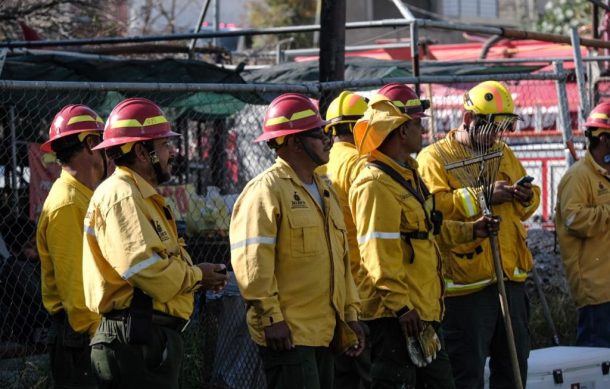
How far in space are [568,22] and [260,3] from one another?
1042 centimetres

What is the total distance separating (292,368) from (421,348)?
3.24 ft

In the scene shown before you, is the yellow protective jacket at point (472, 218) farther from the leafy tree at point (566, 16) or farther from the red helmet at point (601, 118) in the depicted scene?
the leafy tree at point (566, 16)

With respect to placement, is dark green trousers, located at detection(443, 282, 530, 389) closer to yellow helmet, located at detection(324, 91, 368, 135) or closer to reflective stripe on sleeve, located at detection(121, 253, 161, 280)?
yellow helmet, located at detection(324, 91, 368, 135)

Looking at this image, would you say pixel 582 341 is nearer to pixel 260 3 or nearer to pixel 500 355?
pixel 500 355

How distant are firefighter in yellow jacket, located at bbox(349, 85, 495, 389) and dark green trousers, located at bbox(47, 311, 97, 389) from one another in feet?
5.07

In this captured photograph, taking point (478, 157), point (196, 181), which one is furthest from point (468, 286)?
point (196, 181)

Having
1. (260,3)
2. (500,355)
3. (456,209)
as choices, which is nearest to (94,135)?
(456,209)

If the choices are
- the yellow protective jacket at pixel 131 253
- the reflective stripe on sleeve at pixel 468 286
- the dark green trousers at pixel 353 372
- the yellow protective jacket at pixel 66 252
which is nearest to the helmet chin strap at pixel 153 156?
the yellow protective jacket at pixel 131 253

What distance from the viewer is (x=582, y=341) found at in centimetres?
807

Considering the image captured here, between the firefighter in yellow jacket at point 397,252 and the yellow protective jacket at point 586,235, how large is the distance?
1905 mm

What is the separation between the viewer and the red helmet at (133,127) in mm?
5133

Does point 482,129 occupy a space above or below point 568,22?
below

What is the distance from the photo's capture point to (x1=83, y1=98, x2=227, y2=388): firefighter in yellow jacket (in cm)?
482

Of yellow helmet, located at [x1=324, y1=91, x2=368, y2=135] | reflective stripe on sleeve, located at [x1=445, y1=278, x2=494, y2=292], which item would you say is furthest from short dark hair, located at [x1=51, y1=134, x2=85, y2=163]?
reflective stripe on sleeve, located at [x1=445, y1=278, x2=494, y2=292]
